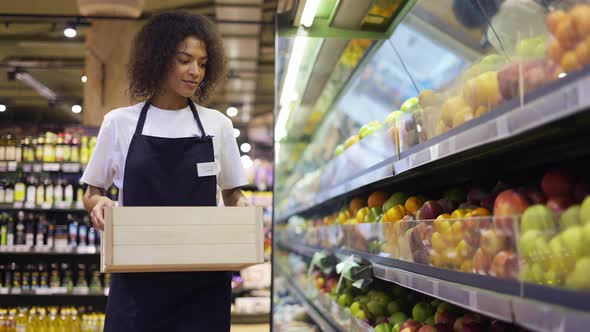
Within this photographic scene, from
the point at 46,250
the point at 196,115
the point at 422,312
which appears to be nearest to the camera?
the point at 196,115

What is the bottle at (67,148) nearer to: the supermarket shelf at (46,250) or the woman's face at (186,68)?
the supermarket shelf at (46,250)

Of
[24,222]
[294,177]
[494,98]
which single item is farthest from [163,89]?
[294,177]

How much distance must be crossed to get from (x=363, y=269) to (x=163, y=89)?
1223 millimetres

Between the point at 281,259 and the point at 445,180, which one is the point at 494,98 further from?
the point at 281,259

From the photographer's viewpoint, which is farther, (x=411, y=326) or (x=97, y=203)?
(x=411, y=326)

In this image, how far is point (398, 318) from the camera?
2.66 metres

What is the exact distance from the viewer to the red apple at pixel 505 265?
137 cm

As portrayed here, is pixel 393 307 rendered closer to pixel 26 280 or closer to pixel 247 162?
pixel 26 280

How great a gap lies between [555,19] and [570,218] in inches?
16.9

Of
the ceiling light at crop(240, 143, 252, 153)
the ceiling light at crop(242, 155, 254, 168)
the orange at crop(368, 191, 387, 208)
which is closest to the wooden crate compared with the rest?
the orange at crop(368, 191, 387, 208)

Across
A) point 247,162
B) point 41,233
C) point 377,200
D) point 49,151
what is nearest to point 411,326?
point 377,200

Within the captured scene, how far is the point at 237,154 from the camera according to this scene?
7.28ft

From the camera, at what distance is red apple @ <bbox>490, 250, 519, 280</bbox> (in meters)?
1.37

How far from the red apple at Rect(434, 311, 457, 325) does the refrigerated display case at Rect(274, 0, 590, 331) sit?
190mm
